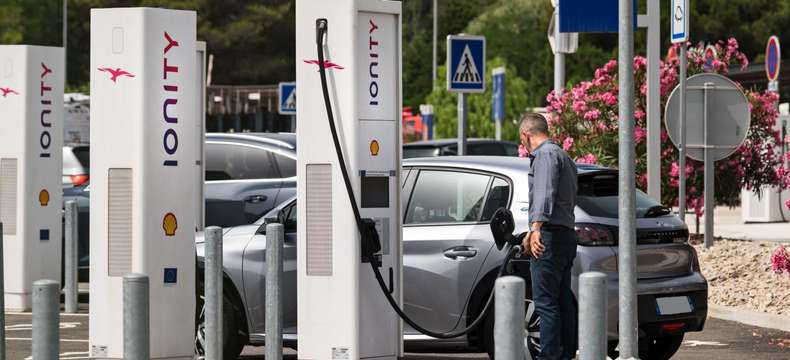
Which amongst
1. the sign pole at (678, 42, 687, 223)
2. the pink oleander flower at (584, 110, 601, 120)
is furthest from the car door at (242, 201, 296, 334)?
the pink oleander flower at (584, 110, 601, 120)

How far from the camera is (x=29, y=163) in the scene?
15219mm

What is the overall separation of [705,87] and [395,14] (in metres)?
7.86

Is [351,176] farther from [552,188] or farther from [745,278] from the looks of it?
[745,278]

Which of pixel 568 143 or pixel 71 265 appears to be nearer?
pixel 71 265

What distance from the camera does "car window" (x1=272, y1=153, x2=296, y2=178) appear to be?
650 inches

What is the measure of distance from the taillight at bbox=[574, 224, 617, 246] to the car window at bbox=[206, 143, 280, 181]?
661cm

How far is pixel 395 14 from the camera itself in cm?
973

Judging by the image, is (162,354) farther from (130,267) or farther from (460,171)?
(460,171)

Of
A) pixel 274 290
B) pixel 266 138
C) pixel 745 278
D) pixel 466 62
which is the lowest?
pixel 745 278

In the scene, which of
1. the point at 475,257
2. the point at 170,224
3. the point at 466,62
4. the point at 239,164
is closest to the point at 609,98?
the point at 466,62

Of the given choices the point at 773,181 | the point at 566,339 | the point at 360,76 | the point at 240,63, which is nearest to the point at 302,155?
the point at 360,76

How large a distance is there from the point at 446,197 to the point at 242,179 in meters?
5.85

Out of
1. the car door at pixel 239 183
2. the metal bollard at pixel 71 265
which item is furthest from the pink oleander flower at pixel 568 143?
the metal bollard at pixel 71 265

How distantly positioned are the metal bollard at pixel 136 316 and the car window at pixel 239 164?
9059 mm
